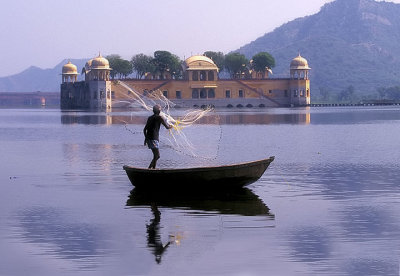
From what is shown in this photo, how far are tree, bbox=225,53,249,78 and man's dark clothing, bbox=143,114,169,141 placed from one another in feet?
484

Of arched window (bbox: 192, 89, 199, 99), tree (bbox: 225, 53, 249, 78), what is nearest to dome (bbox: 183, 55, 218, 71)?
arched window (bbox: 192, 89, 199, 99)

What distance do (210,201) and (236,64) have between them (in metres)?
150

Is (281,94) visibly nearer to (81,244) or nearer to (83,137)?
(83,137)

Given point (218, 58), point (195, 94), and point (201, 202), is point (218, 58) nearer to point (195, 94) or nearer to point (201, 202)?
point (195, 94)

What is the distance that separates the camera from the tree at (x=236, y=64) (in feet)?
553

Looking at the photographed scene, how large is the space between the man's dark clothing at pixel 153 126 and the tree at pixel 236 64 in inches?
5808

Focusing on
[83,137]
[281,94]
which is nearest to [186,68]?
[281,94]

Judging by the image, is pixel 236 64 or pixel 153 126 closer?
pixel 153 126

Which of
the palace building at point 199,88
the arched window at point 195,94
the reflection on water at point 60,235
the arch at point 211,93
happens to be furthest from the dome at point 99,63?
the reflection on water at point 60,235

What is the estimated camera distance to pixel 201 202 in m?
19.1

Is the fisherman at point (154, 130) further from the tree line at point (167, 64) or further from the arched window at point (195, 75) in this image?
the tree line at point (167, 64)

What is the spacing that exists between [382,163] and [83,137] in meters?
24.5

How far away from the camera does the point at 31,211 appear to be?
18.0 meters

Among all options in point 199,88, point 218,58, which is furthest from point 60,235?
point 218,58
